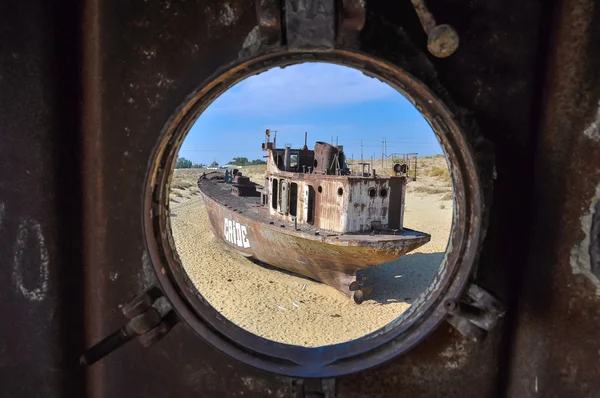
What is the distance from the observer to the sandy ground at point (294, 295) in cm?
721

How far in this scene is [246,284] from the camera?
31.7 ft

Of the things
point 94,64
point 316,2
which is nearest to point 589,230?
point 316,2

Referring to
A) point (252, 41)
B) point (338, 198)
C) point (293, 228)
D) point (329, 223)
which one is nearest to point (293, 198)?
point (293, 228)

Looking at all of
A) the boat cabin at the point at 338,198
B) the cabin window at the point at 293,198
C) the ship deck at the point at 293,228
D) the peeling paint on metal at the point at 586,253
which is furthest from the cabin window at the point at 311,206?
the peeling paint on metal at the point at 586,253

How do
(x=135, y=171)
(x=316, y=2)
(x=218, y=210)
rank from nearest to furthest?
(x=316, y=2)
(x=135, y=171)
(x=218, y=210)

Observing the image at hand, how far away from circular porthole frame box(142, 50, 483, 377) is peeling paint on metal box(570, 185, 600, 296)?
0.93 feet

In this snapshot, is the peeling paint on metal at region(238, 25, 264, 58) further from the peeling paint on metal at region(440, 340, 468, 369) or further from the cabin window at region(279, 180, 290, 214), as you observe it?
the cabin window at region(279, 180, 290, 214)

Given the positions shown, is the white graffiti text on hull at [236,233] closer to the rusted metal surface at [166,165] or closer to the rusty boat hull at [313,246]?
the rusty boat hull at [313,246]

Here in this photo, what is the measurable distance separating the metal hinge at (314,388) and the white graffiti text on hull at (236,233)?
8771 millimetres

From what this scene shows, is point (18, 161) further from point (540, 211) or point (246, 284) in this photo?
point (246, 284)

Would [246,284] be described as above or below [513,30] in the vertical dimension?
below

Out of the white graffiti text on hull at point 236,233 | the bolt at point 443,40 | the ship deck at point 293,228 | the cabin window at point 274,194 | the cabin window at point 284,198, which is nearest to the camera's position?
the bolt at point 443,40

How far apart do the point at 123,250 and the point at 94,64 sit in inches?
23.9

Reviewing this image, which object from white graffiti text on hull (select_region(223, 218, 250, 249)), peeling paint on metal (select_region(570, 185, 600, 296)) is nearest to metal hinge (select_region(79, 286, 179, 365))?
peeling paint on metal (select_region(570, 185, 600, 296))
